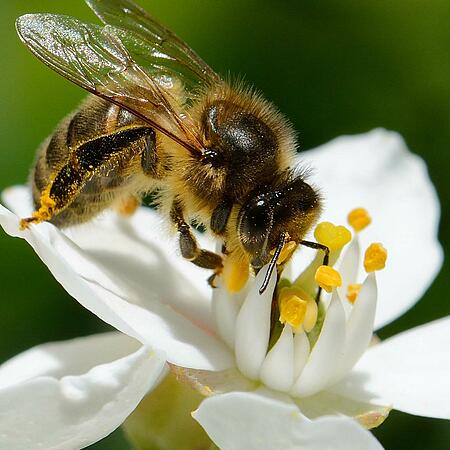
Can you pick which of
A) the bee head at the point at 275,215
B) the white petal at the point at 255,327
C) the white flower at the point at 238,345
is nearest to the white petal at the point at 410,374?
the white flower at the point at 238,345

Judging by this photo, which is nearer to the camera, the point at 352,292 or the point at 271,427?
the point at 271,427

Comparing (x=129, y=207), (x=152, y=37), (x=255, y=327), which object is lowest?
(x=129, y=207)

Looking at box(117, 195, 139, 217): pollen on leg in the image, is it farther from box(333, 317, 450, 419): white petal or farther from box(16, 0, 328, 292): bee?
box(333, 317, 450, 419): white petal

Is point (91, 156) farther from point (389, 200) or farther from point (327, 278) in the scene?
point (389, 200)

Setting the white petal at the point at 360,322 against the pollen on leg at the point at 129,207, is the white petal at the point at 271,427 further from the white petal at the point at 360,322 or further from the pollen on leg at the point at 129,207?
the pollen on leg at the point at 129,207

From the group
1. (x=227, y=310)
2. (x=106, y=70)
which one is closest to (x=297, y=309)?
(x=227, y=310)

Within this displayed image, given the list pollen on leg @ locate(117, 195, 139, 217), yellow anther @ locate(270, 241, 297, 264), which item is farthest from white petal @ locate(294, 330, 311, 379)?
pollen on leg @ locate(117, 195, 139, 217)
